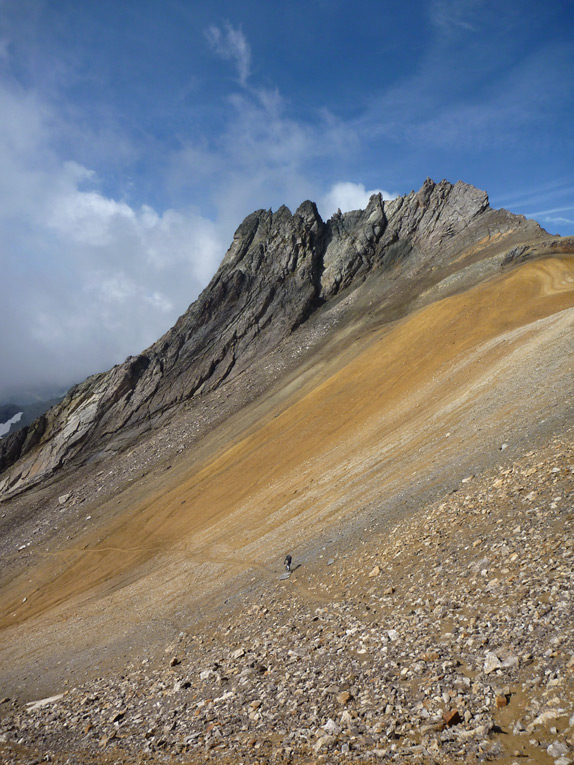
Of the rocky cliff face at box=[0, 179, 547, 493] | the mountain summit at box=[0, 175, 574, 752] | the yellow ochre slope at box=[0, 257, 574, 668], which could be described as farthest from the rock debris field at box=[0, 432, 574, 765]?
the rocky cliff face at box=[0, 179, 547, 493]

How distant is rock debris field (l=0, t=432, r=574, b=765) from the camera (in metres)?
5.46

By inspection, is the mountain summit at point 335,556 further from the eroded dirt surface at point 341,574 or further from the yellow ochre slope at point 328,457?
the yellow ochre slope at point 328,457

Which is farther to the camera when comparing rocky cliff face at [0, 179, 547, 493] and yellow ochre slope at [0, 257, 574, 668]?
rocky cliff face at [0, 179, 547, 493]

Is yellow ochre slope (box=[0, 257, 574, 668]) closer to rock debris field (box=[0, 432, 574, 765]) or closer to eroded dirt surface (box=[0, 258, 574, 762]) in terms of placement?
eroded dirt surface (box=[0, 258, 574, 762])

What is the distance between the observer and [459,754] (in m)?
4.96

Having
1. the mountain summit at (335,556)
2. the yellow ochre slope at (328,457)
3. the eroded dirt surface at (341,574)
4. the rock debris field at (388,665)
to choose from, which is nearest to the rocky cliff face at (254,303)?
the mountain summit at (335,556)

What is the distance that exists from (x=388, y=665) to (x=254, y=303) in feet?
214

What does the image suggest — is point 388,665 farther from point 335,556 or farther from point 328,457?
point 328,457

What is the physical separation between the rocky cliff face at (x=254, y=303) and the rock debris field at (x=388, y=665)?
48269 mm

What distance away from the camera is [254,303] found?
229 ft

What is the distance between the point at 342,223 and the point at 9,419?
169 metres

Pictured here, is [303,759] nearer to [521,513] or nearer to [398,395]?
[521,513]

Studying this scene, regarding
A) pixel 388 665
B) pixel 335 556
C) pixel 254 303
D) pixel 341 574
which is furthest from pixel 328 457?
pixel 254 303

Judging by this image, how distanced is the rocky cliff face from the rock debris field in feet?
158
